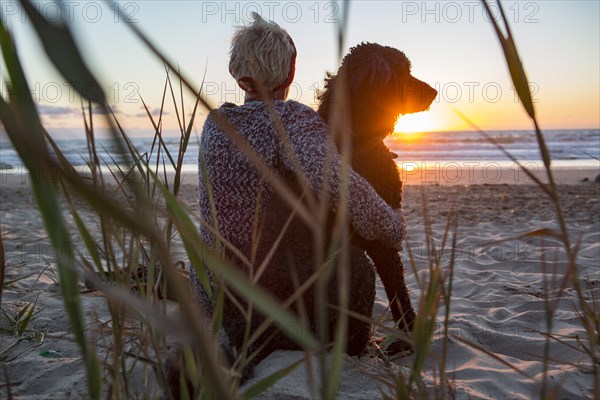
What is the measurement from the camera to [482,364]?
2.00 m

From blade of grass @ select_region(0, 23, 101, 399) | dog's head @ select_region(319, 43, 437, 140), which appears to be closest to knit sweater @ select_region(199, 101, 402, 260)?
dog's head @ select_region(319, 43, 437, 140)

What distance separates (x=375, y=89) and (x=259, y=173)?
22.9 inches

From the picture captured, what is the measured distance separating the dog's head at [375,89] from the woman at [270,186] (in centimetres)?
24

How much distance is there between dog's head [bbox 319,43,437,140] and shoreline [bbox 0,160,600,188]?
6724 mm

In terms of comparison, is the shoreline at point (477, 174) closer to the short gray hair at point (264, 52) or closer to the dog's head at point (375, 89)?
the dog's head at point (375, 89)

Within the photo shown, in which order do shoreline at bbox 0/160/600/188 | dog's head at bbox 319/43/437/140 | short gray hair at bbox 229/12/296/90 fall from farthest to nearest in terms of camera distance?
shoreline at bbox 0/160/600/188 → dog's head at bbox 319/43/437/140 → short gray hair at bbox 229/12/296/90

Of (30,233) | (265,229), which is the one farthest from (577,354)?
(30,233)

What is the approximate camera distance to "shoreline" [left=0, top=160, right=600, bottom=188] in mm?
9609

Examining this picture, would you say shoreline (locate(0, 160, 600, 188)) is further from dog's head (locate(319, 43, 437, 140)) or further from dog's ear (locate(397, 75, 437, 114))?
dog's head (locate(319, 43, 437, 140))

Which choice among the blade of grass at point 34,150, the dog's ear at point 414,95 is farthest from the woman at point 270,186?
the blade of grass at point 34,150

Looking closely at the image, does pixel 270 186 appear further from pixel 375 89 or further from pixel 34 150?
pixel 34 150

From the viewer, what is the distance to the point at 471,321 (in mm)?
2568

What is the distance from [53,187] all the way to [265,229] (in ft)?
4.81

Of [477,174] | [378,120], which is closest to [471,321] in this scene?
[378,120]
